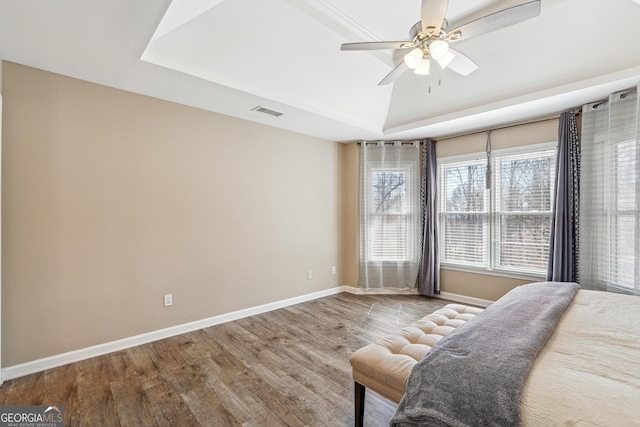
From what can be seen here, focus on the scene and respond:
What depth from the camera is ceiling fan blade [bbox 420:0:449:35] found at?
1623 millimetres

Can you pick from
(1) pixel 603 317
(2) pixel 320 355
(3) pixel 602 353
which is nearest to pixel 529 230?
(1) pixel 603 317

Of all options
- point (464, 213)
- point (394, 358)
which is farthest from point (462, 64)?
point (464, 213)

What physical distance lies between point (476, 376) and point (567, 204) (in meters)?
3.12

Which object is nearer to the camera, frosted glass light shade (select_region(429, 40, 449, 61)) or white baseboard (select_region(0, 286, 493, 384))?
frosted glass light shade (select_region(429, 40, 449, 61))

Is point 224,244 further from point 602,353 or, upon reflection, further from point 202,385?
point 602,353

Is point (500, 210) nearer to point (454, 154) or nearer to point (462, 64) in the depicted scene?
point (454, 154)

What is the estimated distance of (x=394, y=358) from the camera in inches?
62.4

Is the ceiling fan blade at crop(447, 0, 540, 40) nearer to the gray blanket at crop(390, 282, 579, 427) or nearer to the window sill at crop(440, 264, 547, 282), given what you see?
the gray blanket at crop(390, 282, 579, 427)

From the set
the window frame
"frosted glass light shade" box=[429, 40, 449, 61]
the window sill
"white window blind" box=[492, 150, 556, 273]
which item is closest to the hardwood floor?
the window frame

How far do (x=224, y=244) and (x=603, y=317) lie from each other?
11.0 ft

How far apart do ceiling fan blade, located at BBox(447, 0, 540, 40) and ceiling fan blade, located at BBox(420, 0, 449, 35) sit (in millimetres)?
124

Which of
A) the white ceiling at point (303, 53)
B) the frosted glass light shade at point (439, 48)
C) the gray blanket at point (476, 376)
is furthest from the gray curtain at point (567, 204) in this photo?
the frosted glass light shade at point (439, 48)

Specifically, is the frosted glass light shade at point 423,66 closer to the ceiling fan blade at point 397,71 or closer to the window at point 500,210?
the ceiling fan blade at point 397,71

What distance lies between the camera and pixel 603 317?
5.68ft
